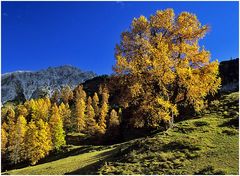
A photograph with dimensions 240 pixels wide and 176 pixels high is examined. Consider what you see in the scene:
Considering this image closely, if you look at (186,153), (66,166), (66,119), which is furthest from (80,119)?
(186,153)

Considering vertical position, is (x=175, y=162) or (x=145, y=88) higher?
(x=145, y=88)

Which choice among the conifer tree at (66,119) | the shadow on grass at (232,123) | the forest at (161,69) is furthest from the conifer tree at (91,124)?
the shadow on grass at (232,123)

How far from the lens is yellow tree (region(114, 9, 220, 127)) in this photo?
34562 mm

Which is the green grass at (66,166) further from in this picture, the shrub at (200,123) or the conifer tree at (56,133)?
the conifer tree at (56,133)

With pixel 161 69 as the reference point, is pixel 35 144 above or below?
below

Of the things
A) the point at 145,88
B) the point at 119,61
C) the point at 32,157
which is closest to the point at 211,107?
the point at 145,88

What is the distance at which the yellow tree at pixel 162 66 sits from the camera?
113ft

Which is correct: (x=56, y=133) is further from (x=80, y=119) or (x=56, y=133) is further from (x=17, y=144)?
(x=80, y=119)

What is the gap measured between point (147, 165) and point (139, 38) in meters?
13.2

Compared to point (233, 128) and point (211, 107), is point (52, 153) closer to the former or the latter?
point (211, 107)

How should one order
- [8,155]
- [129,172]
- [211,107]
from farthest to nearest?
1. [8,155]
2. [211,107]
3. [129,172]

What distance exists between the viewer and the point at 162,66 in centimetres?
3419

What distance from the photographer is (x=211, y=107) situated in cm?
4681

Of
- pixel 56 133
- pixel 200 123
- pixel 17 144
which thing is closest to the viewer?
pixel 200 123
